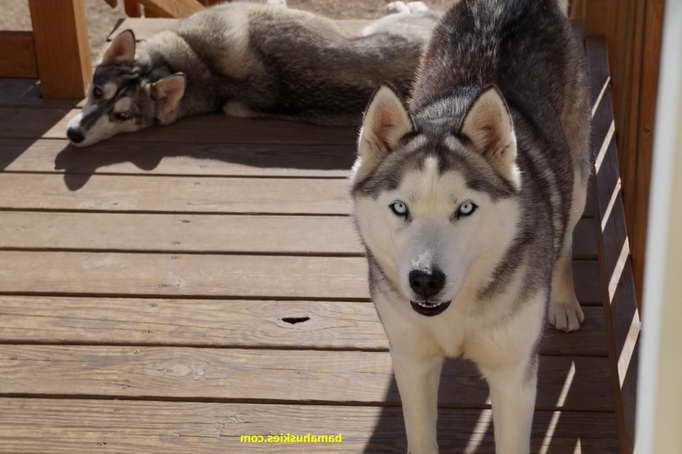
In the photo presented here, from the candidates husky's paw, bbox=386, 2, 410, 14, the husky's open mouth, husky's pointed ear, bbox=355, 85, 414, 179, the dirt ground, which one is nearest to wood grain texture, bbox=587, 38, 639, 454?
the husky's open mouth

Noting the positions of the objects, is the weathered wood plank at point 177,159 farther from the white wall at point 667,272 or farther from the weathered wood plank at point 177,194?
the white wall at point 667,272

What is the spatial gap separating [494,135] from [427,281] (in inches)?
18.4

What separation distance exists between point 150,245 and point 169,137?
116cm

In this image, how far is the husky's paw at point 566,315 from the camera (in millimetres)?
3160

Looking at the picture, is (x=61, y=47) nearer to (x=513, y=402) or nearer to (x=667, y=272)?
(x=513, y=402)

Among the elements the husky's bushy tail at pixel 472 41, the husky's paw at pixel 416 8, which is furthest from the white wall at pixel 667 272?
the husky's paw at pixel 416 8

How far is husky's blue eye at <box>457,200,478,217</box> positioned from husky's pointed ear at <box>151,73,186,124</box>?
3.05 metres

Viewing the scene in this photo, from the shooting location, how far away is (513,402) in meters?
2.41

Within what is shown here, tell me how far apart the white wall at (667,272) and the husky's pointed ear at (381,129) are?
153cm

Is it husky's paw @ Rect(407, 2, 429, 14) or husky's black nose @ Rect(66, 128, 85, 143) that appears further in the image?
husky's paw @ Rect(407, 2, 429, 14)

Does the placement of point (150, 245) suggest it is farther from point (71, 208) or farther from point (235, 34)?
point (235, 34)

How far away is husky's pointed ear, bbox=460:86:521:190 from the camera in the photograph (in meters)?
2.27

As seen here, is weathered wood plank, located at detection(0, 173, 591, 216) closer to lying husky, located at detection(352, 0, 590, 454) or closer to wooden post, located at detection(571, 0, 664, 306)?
wooden post, located at detection(571, 0, 664, 306)

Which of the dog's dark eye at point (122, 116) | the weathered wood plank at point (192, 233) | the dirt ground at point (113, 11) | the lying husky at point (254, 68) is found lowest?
the dirt ground at point (113, 11)
